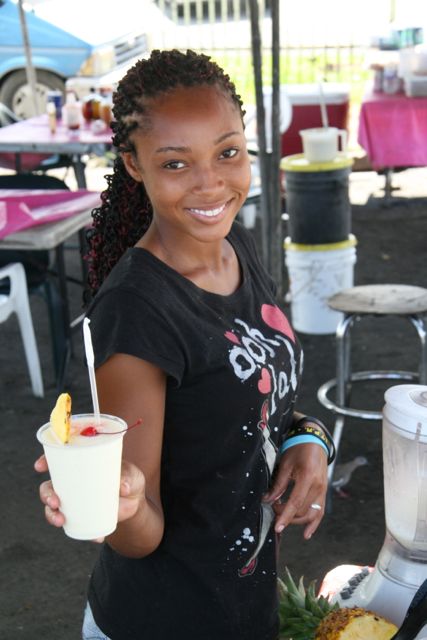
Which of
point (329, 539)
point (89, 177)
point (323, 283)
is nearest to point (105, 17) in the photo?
point (89, 177)

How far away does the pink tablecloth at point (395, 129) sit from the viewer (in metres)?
7.98

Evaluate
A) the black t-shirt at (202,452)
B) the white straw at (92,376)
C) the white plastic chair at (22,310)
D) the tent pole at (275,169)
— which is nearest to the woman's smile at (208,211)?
the black t-shirt at (202,452)

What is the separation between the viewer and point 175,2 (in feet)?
50.9

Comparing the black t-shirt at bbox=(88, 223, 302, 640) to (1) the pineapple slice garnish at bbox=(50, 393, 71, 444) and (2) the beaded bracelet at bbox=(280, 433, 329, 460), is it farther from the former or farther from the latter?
(1) the pineapple slice garnish at bbox=(50, 393, 71, 444)

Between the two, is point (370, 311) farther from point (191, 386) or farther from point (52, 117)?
point (52, 117)

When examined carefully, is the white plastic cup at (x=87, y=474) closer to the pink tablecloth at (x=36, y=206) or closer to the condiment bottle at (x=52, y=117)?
the pink tablecloth at (x=36, y=206)

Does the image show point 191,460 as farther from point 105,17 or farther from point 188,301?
point 105,17

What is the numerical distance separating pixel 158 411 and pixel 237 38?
13503mm

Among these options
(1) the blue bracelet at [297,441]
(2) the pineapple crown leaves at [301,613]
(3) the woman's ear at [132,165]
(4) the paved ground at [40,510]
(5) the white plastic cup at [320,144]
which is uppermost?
(3) the woman's ear at [132,165]

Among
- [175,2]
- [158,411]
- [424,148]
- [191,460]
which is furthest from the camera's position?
[175,2]

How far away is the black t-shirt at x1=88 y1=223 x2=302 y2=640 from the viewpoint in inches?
61.1

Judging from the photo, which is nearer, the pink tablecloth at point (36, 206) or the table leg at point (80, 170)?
the pink tablecloth at point (36, 206)

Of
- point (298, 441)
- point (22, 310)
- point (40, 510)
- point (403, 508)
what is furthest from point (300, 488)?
point (22, 310)

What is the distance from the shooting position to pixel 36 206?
17.6ft
